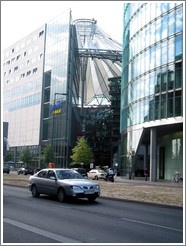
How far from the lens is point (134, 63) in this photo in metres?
44.5

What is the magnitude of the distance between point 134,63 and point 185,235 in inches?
1533

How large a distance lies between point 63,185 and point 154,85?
26.8m

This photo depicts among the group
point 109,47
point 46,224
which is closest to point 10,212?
point 46,224

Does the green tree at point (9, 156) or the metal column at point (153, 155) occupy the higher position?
the metal column at point (153, 155)

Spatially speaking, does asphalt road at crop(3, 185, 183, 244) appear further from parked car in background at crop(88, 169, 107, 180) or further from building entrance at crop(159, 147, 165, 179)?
building entrance at crop(159, 147, 165, 179)

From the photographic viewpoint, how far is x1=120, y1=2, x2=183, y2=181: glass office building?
3438 centimetres

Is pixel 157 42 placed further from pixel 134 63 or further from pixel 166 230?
pixel 166 230

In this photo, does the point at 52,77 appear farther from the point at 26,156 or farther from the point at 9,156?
the point at 9,156

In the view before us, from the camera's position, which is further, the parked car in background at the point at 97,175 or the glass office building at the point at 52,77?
the glass office building at the point at 52,77

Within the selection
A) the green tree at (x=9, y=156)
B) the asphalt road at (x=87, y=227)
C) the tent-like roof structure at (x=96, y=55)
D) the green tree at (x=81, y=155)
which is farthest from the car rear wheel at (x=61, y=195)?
the green tree at (x=9, y=156)

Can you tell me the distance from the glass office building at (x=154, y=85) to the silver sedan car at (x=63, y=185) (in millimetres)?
21001

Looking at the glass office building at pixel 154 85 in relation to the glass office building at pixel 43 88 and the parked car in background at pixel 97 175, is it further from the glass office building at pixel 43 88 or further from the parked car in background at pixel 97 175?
the glass office building at pixel 43 88

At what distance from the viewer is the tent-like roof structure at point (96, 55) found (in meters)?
77.9

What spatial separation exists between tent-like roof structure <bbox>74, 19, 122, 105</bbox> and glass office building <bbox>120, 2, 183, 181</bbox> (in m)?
26.3
